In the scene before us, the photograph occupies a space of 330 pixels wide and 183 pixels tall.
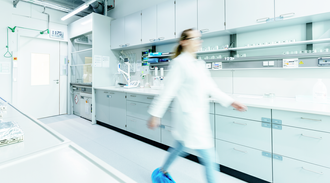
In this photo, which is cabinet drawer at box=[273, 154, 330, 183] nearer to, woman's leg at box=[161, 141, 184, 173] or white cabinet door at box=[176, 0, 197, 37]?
woman's leg at box=[161, 141, 184, 173]

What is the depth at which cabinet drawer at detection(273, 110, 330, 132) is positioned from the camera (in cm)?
137

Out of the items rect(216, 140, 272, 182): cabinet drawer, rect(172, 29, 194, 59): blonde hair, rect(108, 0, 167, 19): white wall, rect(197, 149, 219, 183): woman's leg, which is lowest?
rect(216, 140, 272, 182): cabinet drawer

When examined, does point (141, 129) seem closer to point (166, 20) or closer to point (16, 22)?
point (166, 20)

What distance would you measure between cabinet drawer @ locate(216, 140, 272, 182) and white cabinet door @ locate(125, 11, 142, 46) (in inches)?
96.6

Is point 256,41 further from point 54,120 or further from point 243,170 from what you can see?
point 54,120

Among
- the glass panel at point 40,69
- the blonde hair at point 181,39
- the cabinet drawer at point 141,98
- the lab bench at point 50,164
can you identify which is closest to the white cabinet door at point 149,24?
the cabinet drawer at point 141,98

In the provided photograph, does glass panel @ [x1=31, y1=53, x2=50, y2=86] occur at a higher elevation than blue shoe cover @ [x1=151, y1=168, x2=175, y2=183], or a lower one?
higher

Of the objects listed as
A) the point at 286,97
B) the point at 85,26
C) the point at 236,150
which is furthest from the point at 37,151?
the point at 85,26

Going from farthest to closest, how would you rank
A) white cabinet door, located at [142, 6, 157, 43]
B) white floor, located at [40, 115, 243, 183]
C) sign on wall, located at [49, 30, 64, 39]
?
sign on wall, located at [49, 30, 64, 39] < white cabinet door, located at [142, 6, 157, 43] < white floor, located at [40, 115, 243, 183]

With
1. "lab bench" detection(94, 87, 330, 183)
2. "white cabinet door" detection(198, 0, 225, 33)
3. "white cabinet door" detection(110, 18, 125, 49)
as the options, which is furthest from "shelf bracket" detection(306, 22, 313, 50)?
"white cabinet door" detection(110, 18, 125, 49)

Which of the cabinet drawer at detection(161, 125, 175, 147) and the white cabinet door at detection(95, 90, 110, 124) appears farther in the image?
the white cabinet door at detection(95, 90, 110, 124)

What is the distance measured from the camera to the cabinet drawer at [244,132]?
1637 mm

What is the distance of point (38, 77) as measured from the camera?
432 cm

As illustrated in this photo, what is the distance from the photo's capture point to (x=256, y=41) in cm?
226
